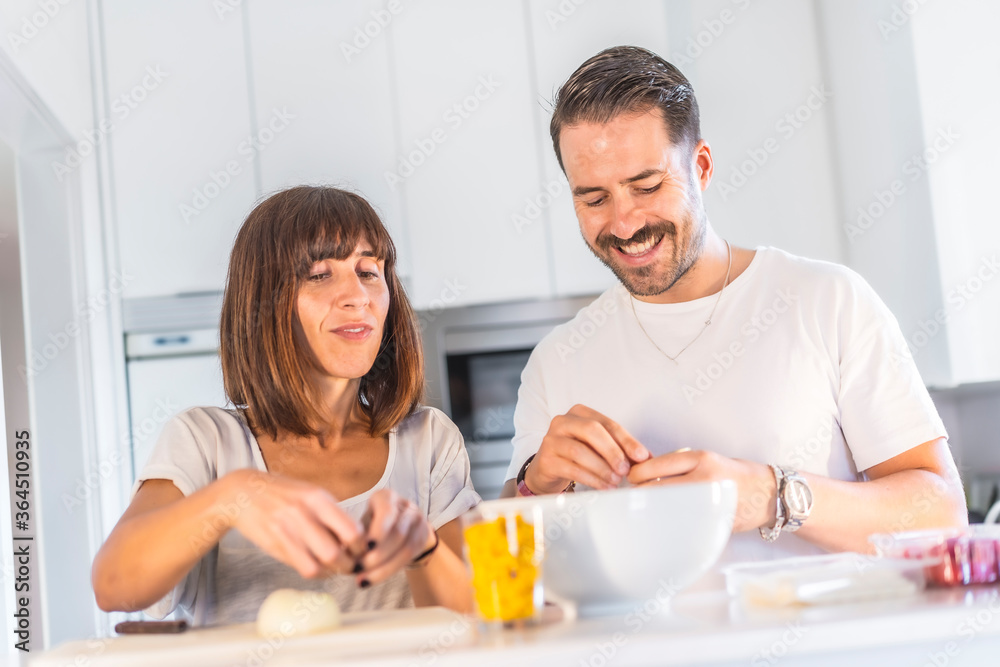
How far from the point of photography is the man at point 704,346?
44.7 inches

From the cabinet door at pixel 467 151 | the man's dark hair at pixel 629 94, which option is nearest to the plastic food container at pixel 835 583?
the man's dark hair at pixel 629 94

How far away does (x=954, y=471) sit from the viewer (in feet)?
3.66

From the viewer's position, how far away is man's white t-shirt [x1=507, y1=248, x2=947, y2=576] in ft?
3.82

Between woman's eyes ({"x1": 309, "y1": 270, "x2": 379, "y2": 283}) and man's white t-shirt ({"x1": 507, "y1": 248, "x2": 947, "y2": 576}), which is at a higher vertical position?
woman's eyes ({"x1": 309, "y1": 270, "x2": 379, "y2": 283})

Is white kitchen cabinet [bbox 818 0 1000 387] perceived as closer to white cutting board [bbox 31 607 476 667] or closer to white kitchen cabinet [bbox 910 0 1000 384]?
white kitchen cabinet [bbox 910 0 1000 384]

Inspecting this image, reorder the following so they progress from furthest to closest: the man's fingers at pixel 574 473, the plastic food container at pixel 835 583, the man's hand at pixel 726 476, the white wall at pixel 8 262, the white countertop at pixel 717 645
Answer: the white wall at pixel 8 262 → the man's fingers at pixel 574 473 → the man's hand at pixel 726 476 → the plastic food container at pixel 835 583 → the white countertop at pixel 717 645

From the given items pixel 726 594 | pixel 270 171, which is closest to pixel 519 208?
pixel 270 171

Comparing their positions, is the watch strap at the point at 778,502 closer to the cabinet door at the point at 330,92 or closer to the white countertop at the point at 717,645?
the white countertop at the point at 717,645

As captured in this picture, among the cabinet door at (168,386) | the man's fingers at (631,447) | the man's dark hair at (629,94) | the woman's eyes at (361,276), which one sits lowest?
the man's fingers at (631,447)

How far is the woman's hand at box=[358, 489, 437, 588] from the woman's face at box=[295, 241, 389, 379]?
1.46 feet

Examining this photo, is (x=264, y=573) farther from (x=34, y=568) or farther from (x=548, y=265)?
(x=548, y=265)

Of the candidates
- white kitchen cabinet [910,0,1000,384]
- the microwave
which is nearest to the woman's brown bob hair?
the microwave

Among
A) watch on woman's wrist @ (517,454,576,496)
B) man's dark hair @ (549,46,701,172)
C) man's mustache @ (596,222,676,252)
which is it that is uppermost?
man's dark hair @ (549,46,701,172)

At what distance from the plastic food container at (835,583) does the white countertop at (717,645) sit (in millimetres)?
18
